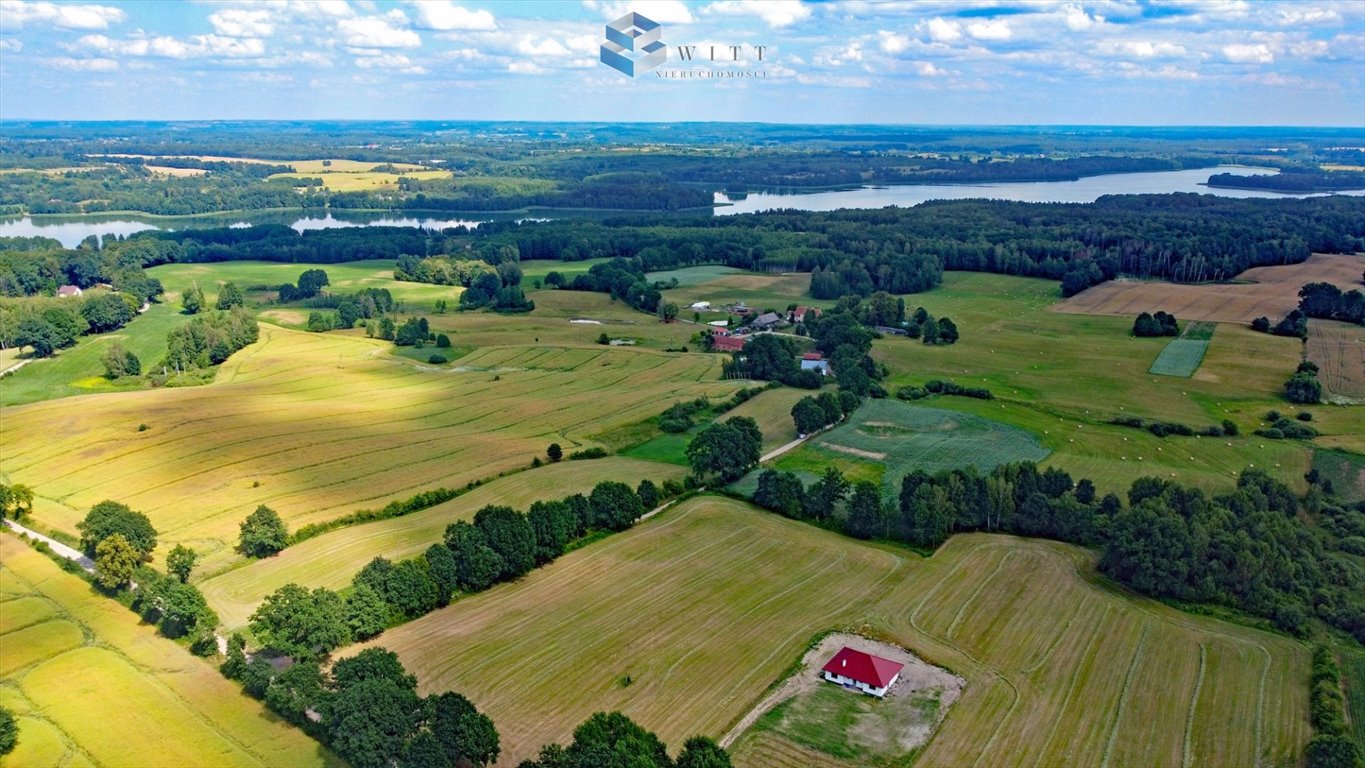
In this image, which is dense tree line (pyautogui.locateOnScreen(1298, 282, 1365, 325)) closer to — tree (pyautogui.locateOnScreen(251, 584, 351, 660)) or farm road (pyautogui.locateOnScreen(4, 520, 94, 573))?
tree (pyautogui.locateOnScreen(251, 584, 351, 660))

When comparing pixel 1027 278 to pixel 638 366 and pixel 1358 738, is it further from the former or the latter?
pixel 1358 738

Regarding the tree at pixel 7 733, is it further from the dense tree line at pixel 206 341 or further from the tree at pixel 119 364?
the tree at pixel 119 364

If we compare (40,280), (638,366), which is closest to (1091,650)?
(638,366)

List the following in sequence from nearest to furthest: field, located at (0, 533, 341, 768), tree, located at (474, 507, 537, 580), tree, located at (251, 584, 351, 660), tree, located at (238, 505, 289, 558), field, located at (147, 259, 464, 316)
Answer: field, located at (0, 533, 341, 768), tree, located at (251, 584, 351, 660), tree, located at (474, 507, 537, 580), tree, located at (238, 505, 289, 558), field, located at (147, 259, 464, 316)

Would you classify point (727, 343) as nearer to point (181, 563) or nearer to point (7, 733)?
point (181, 563)

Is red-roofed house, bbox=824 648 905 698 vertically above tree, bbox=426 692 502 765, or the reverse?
tree, bbox=426 692 502 765

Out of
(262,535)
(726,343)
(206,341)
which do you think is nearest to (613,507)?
(262,535)

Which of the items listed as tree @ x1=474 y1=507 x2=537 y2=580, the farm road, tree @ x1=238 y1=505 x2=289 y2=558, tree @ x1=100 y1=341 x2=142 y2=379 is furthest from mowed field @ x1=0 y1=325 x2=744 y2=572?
tree @ x1=474 y1=507 x2=537 y2=580
